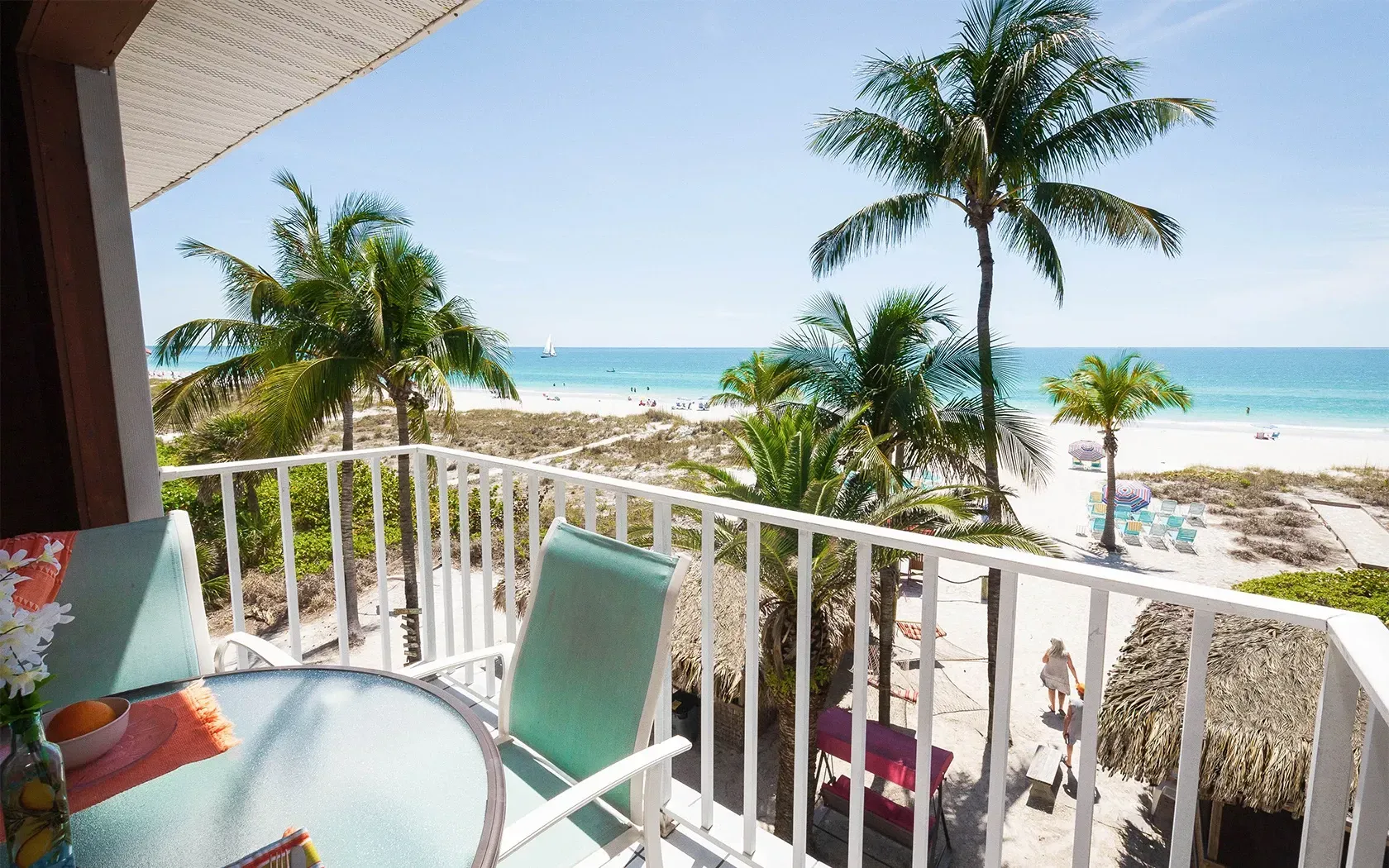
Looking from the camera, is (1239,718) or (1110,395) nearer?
(1239,718)

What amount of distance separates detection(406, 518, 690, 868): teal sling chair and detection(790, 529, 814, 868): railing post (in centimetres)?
38

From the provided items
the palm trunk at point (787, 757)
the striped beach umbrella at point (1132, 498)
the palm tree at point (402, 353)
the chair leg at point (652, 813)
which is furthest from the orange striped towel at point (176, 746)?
the striped beach umbrella at point (1132, 498)

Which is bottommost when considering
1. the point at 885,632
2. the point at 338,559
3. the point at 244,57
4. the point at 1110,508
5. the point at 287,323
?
the point at 1110,508

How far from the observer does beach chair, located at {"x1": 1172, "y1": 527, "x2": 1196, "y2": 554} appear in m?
15.8

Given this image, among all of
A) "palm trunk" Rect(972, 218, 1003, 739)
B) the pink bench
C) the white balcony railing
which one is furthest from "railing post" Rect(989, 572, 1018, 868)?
"palm trunk" Rect(972, 218, 1003, 739)

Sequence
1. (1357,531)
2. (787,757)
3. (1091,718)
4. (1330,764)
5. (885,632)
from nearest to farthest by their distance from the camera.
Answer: (1330,764)
(1091,718)
(787,757)
(885,632)
(1357,531)

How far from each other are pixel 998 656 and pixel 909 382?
8747 mm

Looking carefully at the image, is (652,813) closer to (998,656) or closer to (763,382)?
(998,656)

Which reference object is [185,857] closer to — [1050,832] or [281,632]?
[1050,832]

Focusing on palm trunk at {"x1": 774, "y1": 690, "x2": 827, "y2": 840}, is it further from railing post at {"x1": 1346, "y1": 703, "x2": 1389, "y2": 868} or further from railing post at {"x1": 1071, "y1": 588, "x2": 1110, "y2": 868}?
railing post at {"x1": 1346, "y1": 703, "x2": 1389, "y2": 868}

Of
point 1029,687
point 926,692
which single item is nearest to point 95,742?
point 926,692

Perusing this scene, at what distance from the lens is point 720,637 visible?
7074 mm

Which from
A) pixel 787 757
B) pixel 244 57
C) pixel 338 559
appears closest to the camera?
pixel 244 57

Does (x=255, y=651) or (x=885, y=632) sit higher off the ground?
(x=255, y=651)
